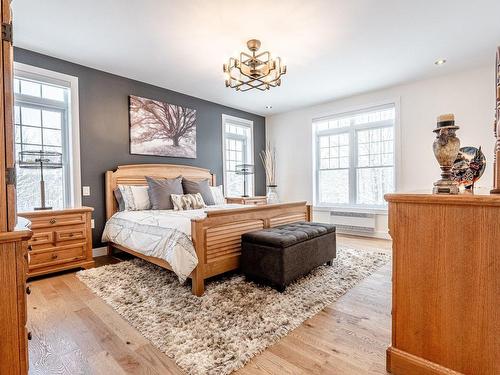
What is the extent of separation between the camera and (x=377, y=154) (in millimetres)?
4793

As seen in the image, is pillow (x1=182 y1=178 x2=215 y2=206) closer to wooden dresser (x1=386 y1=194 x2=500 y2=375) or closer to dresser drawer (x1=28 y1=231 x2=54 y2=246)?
dresser drawer (x1=28 y1=231 x2=54 y2=246)

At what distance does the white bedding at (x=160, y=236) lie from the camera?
90.4 inches

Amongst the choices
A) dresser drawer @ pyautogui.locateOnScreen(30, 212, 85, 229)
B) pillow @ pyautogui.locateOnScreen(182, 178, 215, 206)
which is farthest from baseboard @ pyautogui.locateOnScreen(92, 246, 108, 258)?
pillow @ pyautogui.locateOnScreen(182, 178, 215, 206)

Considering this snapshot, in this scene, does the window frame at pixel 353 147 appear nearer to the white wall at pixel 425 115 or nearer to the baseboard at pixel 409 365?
the white wall at pixel 425 115

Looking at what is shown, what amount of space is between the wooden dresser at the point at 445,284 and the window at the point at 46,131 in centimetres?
380

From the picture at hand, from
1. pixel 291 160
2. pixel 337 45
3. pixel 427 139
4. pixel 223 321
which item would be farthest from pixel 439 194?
pixel 291 160

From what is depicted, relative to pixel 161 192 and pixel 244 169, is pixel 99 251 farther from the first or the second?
pixel 244 169

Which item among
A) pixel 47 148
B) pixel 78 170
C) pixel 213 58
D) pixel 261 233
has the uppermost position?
pixel 213 58

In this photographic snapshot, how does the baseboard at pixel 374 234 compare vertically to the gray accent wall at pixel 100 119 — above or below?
below

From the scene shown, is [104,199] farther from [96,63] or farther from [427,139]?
[427,139]

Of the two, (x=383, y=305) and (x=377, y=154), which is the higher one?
(x=377, y=154)

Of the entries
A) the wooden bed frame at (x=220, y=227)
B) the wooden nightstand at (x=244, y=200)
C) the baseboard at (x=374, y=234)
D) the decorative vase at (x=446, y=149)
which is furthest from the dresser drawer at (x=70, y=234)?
→ the baseboard at (x=374, y=234)

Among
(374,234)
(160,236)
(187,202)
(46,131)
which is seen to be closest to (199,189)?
(187,202)

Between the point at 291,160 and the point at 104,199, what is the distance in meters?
3.86
